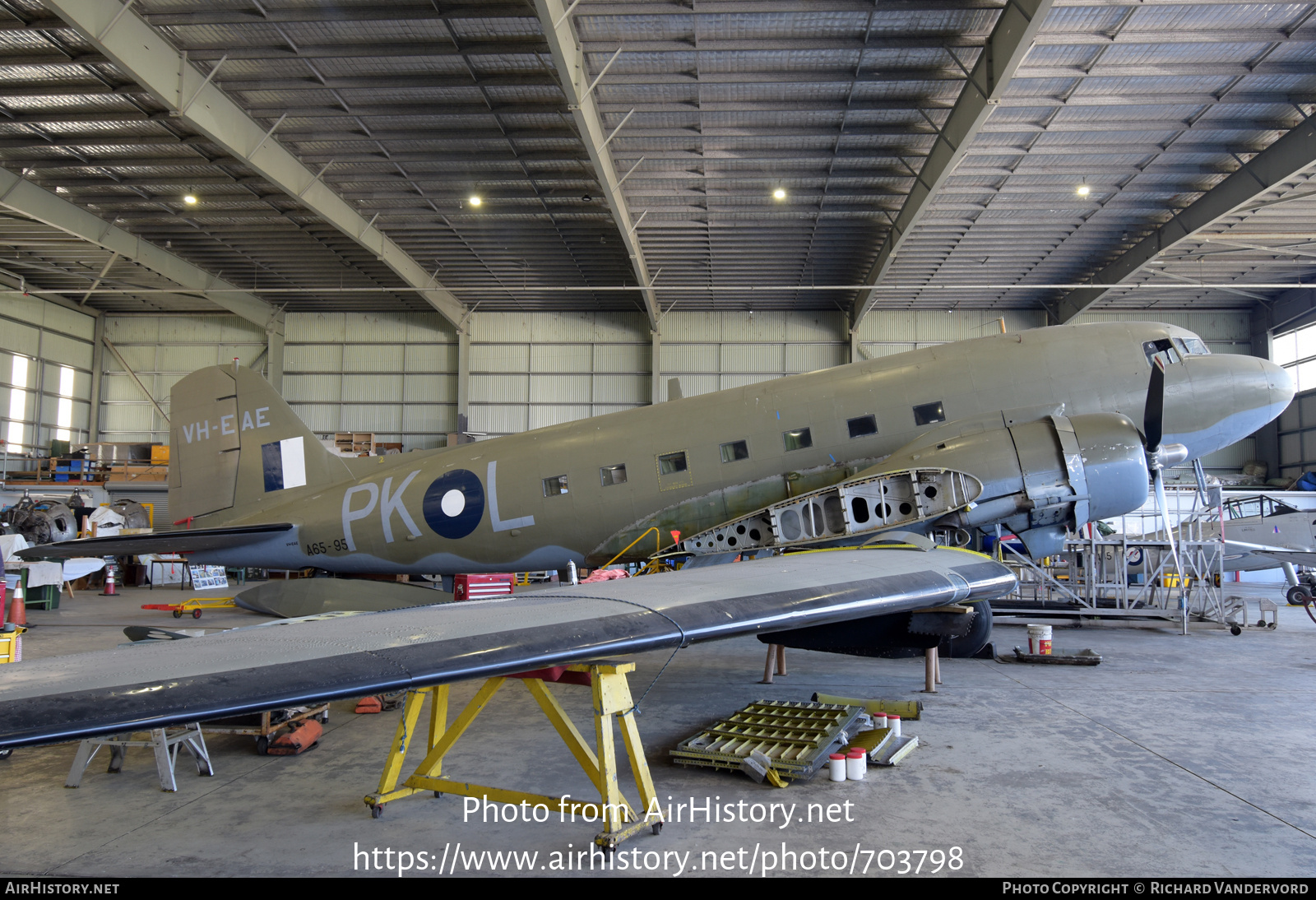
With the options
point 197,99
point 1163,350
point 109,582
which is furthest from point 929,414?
point 109,582

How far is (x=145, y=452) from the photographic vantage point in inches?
1331

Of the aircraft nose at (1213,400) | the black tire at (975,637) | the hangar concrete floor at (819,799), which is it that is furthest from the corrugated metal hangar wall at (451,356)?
the hangar concrete floor at (819,799)

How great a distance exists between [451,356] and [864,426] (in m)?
28.4

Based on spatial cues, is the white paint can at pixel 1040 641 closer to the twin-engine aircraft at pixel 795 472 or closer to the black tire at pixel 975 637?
the twin-engine aircraft at pixel 795 472

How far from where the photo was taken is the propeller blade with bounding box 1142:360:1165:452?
9930 mm

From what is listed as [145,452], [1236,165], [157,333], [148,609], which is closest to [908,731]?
[148,609]

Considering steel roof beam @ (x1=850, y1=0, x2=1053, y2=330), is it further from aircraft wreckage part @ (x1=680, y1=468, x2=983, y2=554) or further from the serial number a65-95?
the serial number a65-95

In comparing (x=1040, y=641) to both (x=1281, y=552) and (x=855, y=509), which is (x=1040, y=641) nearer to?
(x=855, y=509)

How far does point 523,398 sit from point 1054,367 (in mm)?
27370

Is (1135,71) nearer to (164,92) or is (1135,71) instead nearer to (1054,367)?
(1054,367)

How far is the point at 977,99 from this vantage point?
55.4ft

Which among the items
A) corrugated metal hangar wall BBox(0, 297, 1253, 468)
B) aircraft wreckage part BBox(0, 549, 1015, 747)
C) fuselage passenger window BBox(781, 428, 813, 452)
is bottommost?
aircraft wreckage part BBox(0, 549, 1015, 747)

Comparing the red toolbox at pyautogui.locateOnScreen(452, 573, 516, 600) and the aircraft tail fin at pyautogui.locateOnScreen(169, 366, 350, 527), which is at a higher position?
the aircraft tail fin at pyautogui.locateOnScreen(169, 366, 350, 527)

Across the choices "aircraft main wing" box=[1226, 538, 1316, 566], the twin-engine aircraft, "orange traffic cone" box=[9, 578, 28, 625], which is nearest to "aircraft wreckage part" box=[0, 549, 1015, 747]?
the twin-engine aircraft
